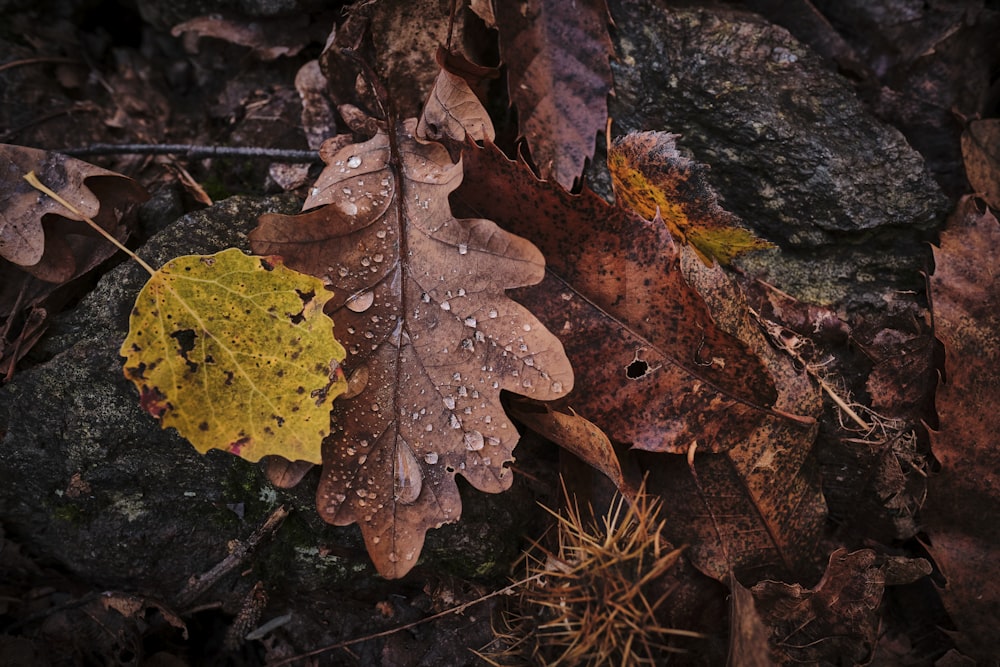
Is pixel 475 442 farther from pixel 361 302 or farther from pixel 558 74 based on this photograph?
pixel 558 74

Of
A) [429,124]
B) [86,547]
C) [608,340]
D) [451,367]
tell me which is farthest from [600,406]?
[86,547]

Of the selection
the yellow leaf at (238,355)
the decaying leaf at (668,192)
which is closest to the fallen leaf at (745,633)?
the decaying leaf at (668,192)

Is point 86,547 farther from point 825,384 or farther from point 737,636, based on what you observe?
point 825,384

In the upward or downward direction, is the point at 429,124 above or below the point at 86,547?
above

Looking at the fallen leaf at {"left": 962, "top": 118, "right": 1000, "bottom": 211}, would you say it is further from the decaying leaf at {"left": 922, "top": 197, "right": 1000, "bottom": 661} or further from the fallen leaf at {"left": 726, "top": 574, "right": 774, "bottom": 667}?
the fallen leaf at {"left": 726, "top": 574, "right": 774, "bottom": 667}

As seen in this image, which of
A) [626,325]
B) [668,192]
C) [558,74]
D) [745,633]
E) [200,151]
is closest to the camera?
[745,633]

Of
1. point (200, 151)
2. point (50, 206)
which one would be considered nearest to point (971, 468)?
point (200, 151)

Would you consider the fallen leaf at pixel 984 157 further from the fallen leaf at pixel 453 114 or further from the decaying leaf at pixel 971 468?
the fallen leaf at pixel 453 114
